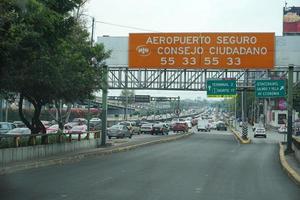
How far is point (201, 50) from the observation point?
37.3m

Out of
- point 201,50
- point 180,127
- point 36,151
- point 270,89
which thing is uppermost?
point 201,50

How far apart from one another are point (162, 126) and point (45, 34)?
58.5 metres

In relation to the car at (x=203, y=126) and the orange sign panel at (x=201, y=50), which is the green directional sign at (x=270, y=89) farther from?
the car at (x=203, y=126)

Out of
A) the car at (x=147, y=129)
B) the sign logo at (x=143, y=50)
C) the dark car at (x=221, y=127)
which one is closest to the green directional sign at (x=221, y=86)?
the sign logo at (x=143, y=50)

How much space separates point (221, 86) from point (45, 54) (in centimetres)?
2958

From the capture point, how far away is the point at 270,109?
142m

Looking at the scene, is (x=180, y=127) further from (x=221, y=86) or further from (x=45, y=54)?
(x=45, y=54)

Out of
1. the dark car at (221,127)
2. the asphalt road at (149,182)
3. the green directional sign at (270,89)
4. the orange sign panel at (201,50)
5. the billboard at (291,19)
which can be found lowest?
the asphalt road at (149,182)

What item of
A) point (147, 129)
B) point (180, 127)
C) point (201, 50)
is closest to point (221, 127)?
point (180, 127)

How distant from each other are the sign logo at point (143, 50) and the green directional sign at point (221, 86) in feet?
36.0

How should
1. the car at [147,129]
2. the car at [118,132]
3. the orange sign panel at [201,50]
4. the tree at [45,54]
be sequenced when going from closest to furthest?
the tree at [45,54] < the orange sign panel at [201,50] < the car at [118,132] < the car at [147,129]

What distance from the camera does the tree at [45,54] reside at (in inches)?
577

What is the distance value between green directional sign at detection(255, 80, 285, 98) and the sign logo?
29.6 ft

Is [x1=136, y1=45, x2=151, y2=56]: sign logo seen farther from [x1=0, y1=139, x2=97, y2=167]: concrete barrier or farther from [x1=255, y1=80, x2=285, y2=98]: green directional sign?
[x1=255, y1=80, x2=285, y2=98]: green directional sign
